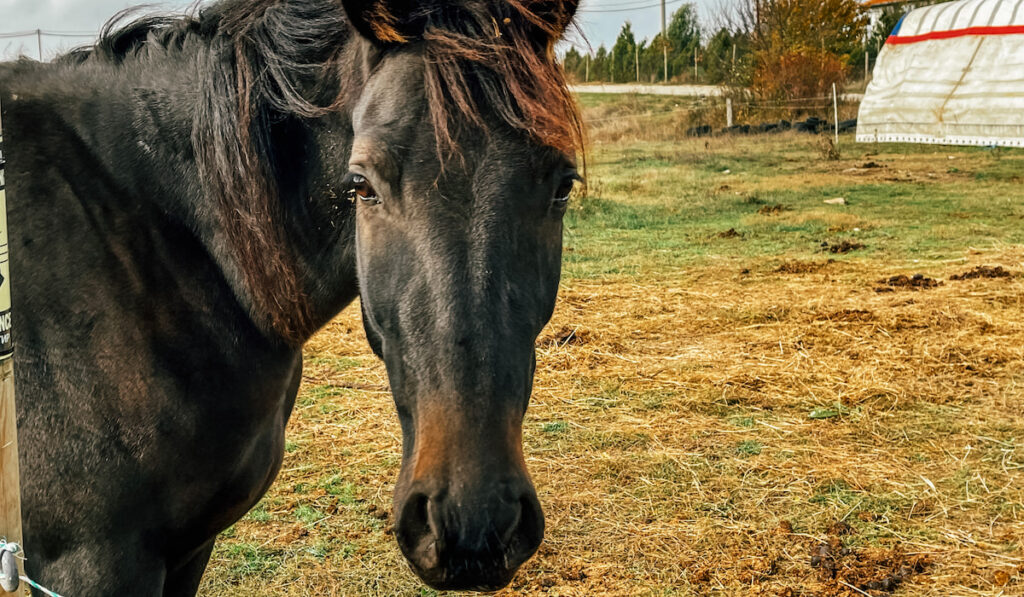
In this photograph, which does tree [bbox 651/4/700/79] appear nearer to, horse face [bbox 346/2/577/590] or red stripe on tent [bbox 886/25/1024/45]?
red stripe on tent [bbox 886/25/1024/45]

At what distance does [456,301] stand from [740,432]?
11.7 feet

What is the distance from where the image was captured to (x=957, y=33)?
13.4 meters

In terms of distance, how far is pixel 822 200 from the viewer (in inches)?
450

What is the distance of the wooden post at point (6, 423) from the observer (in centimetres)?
118

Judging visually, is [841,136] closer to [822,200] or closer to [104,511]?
[822,200]

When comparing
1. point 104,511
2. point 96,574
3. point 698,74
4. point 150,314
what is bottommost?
point 96,574

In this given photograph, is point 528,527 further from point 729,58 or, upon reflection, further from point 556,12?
point 729,58

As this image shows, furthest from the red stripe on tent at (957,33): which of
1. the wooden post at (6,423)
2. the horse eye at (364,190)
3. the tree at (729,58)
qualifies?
the wooden post at (6,423)

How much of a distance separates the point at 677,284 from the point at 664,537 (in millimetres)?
4293

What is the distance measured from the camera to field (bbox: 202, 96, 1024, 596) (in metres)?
3.36

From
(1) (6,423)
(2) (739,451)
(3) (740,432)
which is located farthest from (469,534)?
(3) (740,432)

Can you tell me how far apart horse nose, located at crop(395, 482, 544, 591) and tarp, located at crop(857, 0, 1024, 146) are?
42.2 feet

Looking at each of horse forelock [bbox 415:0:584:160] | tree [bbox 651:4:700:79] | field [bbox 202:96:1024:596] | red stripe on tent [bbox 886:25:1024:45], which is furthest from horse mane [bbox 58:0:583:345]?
tree [bbox 651:4:700:79]

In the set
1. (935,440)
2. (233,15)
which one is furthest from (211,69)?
→ (935,440)
